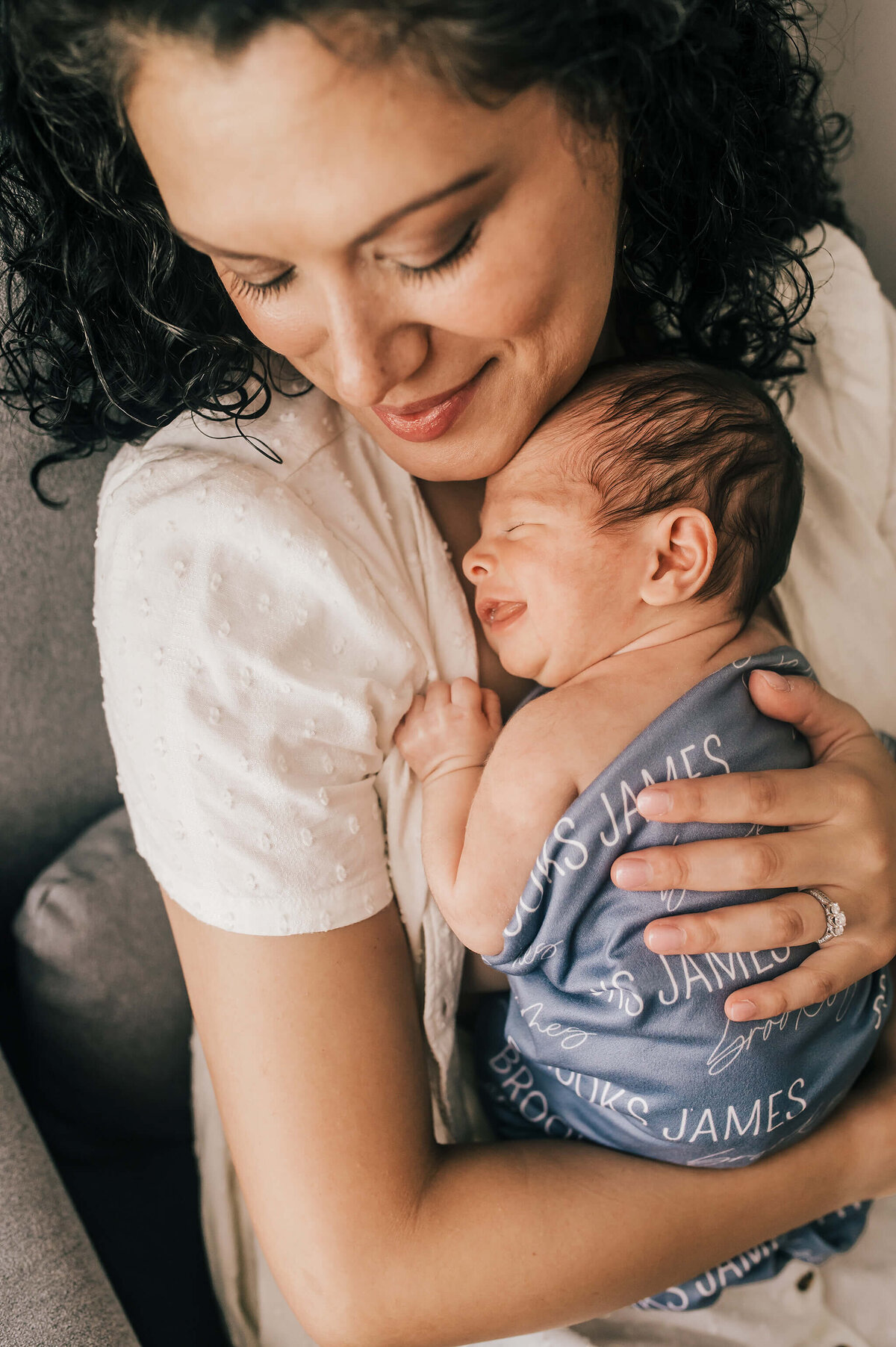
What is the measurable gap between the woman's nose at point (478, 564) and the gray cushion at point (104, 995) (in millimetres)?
708

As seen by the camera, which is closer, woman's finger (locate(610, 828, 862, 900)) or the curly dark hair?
the curly dark hair

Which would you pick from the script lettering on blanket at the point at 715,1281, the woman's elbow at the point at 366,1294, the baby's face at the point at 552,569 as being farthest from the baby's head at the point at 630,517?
the script lettering on blanket at the point at 715,1281

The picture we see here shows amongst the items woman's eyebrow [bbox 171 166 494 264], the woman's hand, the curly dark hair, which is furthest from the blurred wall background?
woman's eyebrow [bbox 171 166 494 264]

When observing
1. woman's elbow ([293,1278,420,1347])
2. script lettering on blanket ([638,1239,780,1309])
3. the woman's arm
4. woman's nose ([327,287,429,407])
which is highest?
woman's nose ([327,287,429,407])

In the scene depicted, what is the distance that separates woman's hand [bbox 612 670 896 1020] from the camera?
2.97 feet

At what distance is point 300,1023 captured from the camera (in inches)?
34.7

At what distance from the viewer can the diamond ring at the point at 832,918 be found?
989 millimetres

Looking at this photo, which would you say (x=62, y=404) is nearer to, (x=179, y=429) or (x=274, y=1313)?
(x=179, y=429)

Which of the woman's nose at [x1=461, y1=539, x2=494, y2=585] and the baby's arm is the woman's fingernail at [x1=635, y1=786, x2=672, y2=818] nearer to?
the baby's arm

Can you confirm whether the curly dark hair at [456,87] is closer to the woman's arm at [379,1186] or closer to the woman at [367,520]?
the woman at [367,520]

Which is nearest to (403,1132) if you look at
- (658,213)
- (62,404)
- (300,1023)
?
(300,1023)

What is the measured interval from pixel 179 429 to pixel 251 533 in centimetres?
21

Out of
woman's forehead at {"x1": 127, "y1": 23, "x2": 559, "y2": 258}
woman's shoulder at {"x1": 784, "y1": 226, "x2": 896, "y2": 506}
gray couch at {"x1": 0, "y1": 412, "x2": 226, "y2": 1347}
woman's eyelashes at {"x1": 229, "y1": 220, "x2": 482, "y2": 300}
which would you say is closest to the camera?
woman's forehead at {"x1": 127, "y1": 23, "x2": 559, "y2": 258}

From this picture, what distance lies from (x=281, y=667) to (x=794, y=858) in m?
0.58
